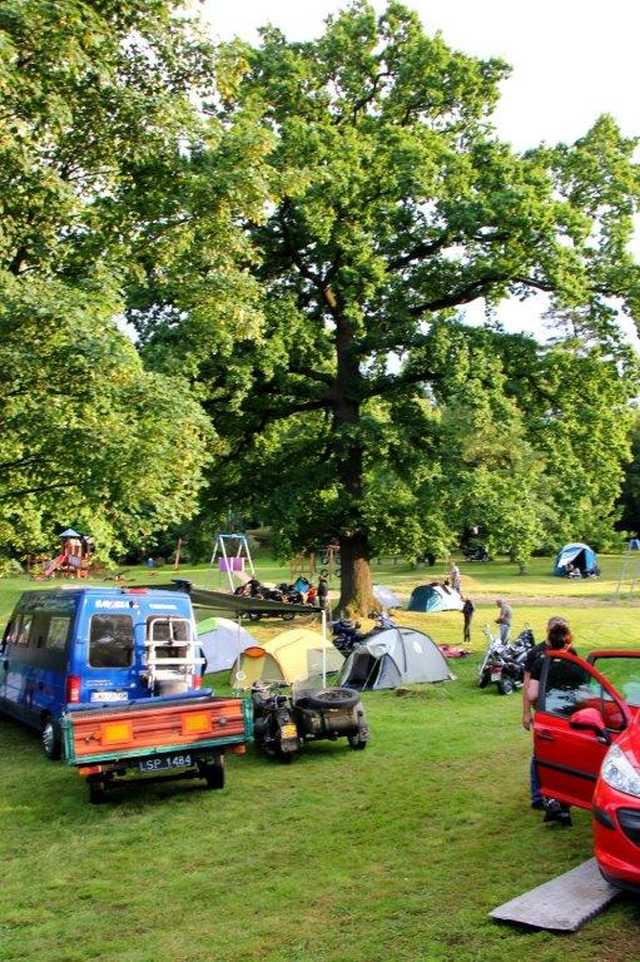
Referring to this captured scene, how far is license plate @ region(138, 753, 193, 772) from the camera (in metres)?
9.49

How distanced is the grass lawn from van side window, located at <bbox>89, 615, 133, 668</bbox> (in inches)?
58.4

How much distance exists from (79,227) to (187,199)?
1686 mm

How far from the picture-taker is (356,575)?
83.8 feet

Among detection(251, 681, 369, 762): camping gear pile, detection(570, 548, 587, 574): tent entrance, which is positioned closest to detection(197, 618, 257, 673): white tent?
detection(251, 681, 369, 762): camping gear pile

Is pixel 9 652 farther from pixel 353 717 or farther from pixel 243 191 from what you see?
pixel 243 191

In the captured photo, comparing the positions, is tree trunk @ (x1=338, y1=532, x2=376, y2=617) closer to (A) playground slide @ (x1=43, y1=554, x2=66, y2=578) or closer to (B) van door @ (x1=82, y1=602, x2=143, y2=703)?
(B) van door @ (x1=82, y1=602, x2=143, y2=703)

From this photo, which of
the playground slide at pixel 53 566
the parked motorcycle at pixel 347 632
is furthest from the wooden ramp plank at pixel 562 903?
the playground slide at pixel 53 566

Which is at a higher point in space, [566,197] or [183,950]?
A: [566,197]

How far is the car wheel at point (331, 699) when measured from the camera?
1182cm

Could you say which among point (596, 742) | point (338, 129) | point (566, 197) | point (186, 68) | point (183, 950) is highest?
point (338, 129)

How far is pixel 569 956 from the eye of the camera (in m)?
5.01

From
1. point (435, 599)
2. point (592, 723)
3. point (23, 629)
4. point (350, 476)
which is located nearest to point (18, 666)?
point (23, 629)

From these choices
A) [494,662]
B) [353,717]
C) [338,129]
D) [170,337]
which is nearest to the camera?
[353,717]

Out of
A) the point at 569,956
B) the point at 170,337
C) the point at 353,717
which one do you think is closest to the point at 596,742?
the point at 569,956
